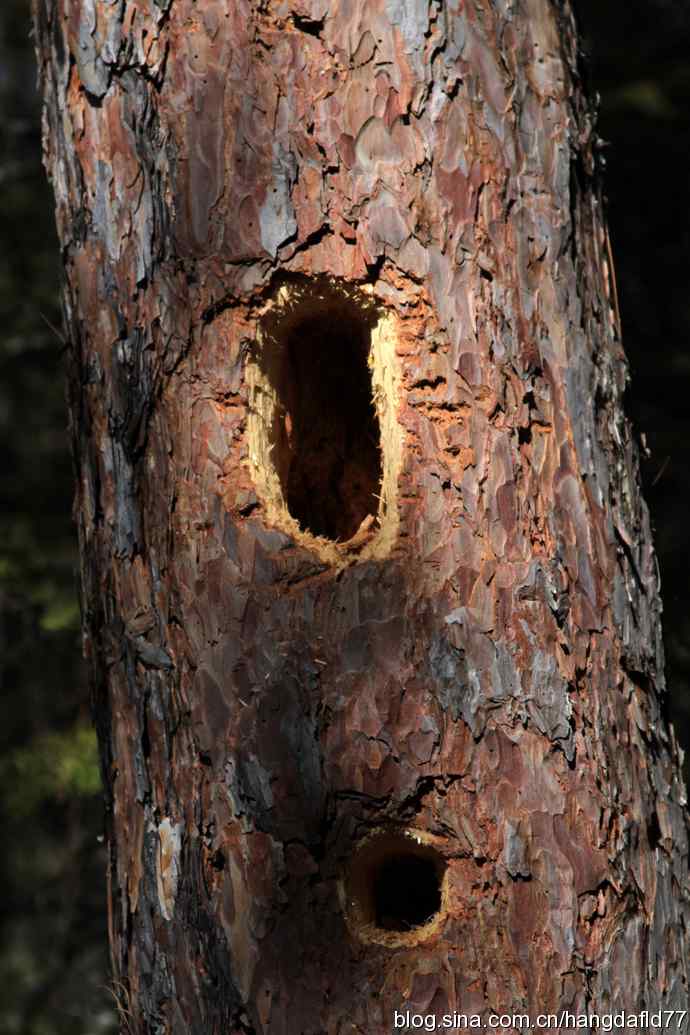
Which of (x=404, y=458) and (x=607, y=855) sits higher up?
(x=404, y=458)

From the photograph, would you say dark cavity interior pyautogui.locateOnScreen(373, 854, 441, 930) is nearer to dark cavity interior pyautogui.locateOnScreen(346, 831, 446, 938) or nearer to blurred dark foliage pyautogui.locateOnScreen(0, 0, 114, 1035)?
dark cavity interior pyautogui.locateOnScreen(346, 831, 446, 938)

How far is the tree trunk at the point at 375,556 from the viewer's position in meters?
2.23

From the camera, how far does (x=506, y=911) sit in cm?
221

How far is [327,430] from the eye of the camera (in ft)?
9.71

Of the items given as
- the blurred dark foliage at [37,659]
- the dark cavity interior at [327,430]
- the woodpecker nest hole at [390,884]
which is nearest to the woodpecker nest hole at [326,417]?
the dark cavity interior at [327,430]

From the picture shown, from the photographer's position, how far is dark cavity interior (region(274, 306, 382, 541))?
265 cm

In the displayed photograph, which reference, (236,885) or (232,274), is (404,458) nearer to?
(232,274)

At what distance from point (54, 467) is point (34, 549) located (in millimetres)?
520

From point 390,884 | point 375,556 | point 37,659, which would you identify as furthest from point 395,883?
point 37,659

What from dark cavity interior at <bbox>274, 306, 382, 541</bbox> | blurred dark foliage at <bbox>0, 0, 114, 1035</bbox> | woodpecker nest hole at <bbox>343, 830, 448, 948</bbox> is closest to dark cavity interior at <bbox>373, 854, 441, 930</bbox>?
woodpecker nest hole at <bbox>343, 830, 448, 948</bbox>

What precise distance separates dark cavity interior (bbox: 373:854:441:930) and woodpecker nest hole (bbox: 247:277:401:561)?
25.6 inches

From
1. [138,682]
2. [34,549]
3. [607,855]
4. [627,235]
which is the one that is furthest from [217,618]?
[627,235]

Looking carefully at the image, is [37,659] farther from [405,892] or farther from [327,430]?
[405,892]

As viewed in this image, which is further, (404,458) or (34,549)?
(34,549)
